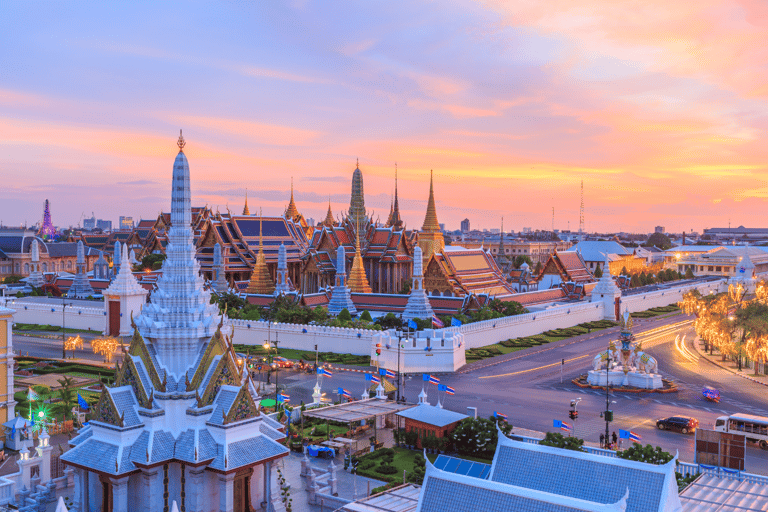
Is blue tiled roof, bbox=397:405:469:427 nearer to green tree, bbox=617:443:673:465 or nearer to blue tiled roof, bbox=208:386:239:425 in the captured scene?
green tree, bbox=617:443:673:465

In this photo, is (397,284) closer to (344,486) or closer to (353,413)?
(353,413)

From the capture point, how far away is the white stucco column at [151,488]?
20.1 meters

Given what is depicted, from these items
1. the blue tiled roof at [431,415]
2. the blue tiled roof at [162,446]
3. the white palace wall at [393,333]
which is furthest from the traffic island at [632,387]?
the blue tiled roof at [162,446]

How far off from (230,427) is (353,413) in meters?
10.7

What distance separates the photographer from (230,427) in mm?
20516

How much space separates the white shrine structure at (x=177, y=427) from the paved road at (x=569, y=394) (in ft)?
49.3

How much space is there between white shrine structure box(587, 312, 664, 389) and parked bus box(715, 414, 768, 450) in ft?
35.2

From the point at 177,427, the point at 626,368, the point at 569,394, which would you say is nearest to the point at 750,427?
the point at 569,394

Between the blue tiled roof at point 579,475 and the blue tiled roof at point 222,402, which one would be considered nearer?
the blue tiled roof at point 579,475

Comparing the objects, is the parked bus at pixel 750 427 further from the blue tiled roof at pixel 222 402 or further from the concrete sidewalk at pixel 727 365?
the blue tiled roof at pixel 222 402

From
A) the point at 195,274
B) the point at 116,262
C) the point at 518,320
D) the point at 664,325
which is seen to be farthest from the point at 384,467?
the point at 116,262

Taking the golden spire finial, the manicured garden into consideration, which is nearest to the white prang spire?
the golden spire finial

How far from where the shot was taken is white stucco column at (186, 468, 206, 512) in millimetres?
20281

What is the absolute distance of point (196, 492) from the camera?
2028cm
